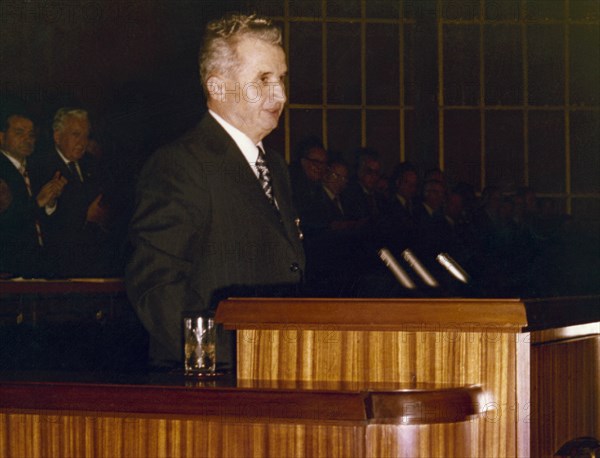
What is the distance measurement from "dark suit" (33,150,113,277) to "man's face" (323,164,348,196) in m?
1.34

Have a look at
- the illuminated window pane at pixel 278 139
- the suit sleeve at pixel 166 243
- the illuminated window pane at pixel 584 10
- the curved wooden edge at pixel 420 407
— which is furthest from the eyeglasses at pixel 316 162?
the curved wooden edge at pixel 420 407

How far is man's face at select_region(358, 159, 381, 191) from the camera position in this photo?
711 cm

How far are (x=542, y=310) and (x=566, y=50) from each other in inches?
268

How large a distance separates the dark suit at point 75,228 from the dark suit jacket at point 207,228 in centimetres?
363

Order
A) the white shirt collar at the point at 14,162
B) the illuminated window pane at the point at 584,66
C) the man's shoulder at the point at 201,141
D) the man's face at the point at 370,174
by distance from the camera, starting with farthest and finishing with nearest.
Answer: the illuminated window pane at the point at 584,66 → the man's face at the point at 370,174 → the white shirt collar at the point at 14,162 → the man's shoulder at the point at 201,141

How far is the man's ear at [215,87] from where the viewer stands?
2.89 metres

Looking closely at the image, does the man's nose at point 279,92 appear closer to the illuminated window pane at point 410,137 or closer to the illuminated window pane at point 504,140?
the illuminated window pane at point 410,137

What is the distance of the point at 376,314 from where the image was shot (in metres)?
1.89

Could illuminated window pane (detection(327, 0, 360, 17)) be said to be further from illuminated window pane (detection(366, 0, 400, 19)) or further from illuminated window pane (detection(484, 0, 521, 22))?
illuminated window pane (detection(484, 0, 521, 22))

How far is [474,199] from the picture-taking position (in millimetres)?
7770

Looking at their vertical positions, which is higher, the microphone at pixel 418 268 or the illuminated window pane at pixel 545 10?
the illuminated window pane at pixel 545 10

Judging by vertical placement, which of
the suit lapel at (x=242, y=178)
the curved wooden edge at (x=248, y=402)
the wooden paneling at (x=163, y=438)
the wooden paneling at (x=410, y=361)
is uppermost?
the suit lapel at (x=242, y=178)

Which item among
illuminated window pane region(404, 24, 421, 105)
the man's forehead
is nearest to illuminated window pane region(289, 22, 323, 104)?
illuminated window pane region(404, 24, 421, 105)

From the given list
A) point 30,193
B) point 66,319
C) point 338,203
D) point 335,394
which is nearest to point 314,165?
point 338,203
